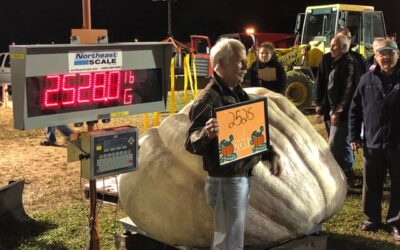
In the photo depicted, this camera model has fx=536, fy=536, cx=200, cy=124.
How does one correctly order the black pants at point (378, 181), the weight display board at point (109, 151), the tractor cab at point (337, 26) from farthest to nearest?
1. the tractor cab at point (337, 26)
2. the black pants at point (378, 181)
3. the weight display board at point (109, 151)

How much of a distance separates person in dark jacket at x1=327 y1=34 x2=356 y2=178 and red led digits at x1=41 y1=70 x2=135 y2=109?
3.11 metres

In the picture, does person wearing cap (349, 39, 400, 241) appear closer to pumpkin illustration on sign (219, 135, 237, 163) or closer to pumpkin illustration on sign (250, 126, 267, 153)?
pumpkin illustration on sign (250, 126, 267, 153)

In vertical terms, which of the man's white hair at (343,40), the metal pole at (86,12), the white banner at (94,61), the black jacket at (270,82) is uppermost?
the metal pole at (86,12)

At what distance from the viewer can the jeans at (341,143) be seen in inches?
236

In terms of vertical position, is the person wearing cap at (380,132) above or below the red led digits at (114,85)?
below

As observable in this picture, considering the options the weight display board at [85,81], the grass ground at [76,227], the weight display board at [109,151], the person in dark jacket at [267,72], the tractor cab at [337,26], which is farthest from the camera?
the tractor cab at [337,26]

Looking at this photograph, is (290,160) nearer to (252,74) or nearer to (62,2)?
(252,74)

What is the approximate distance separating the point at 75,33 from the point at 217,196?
1.29 m

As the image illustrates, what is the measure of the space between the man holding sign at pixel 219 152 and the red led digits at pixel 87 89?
589 mm

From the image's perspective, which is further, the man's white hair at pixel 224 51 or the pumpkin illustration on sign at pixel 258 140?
the pumpkin illustration on sign at pixel 258 140

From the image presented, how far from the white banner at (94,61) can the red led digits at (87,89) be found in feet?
0.10

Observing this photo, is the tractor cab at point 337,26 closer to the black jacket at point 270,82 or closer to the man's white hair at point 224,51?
the black jacket at point 270,82

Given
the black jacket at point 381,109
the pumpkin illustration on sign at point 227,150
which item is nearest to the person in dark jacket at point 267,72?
the black jacket at point 381,109

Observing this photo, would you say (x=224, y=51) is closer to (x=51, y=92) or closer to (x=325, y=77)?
(x=51, y=92)
